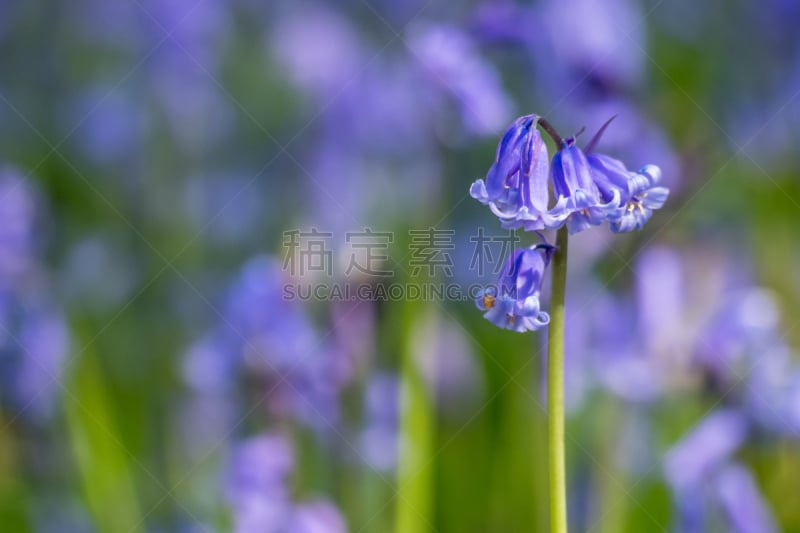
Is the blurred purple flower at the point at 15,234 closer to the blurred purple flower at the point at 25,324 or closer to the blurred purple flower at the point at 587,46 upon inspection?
the blurred purple flower at the point at 25,324

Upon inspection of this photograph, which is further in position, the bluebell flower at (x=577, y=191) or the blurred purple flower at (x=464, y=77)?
the blurred purple flower at (x=464, y=77)

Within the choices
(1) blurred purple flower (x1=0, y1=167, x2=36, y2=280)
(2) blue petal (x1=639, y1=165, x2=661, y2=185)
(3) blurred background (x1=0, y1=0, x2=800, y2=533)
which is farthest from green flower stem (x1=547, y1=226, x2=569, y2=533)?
(1) blurred purple flower (x1=0, y1=167, x2=36, y2=280)

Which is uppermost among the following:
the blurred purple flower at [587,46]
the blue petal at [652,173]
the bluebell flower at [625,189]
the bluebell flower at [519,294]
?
the blurred purple flower at [587,46]

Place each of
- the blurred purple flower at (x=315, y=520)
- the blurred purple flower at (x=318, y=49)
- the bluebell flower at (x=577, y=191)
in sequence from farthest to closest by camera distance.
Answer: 1. the blurred purple flower at (x=318, y=49)
2. the blurred purple flower at (x=315, y=520)
3. the bluebell flower at (x=577, y=191)

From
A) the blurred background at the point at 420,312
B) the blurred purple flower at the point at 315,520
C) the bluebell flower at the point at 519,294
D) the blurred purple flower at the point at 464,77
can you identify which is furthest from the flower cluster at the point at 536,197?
the blurred purple flower at the point at 464,77

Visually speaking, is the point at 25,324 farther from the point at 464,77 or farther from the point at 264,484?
the point at 464,77

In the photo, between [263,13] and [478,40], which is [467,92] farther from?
[263,13]

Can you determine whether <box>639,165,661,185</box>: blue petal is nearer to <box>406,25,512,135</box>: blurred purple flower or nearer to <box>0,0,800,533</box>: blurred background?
<box>0,0,800,533</box>: blurred background

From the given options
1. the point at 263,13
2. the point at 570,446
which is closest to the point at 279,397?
the point at 570,446
